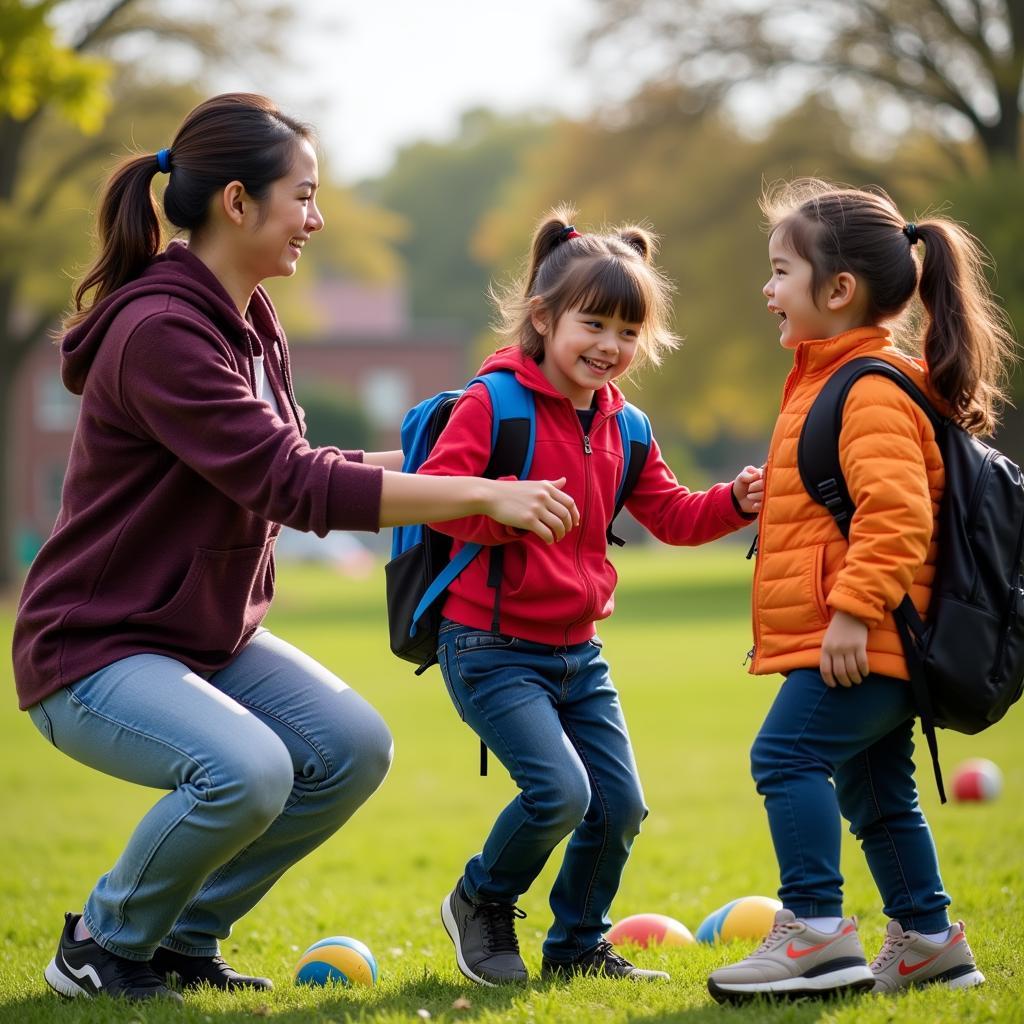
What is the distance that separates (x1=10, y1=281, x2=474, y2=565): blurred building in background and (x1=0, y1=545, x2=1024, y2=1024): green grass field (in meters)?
37.7

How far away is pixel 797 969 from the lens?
3781 millimetres

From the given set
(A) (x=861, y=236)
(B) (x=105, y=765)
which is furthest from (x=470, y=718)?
(A) (x=861, y=236)

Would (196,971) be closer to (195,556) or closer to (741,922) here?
(195,556)

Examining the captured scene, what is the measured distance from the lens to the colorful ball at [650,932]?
503cm

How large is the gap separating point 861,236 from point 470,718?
176 cm

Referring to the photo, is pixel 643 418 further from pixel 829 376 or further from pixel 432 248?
pixel 432 248

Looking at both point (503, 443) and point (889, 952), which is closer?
point (889, 952)

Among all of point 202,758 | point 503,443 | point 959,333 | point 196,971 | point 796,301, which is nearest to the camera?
point 202,758

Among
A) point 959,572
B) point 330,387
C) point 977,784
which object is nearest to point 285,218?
point 959,572

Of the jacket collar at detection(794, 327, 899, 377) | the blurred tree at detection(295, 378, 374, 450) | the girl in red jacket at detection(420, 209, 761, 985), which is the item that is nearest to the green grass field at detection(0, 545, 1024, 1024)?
the girl in red jacket at detection(420, 209, 761, 985)

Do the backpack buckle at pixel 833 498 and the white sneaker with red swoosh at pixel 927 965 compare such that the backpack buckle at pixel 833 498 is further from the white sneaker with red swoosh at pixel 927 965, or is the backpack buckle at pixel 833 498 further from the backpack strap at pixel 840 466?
the white sneaker with red swoosh at pixel 927 965

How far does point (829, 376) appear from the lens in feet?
13.3

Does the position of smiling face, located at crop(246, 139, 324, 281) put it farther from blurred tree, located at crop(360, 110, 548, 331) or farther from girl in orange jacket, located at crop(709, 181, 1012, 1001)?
blurred tree, located at crop(360, 110, 548, 331)

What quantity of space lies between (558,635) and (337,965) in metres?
1.24
